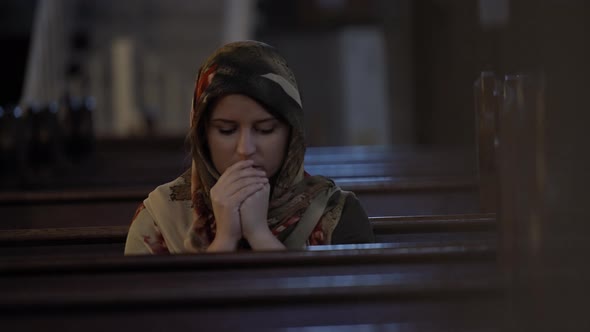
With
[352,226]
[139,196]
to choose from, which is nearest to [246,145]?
[352,226]

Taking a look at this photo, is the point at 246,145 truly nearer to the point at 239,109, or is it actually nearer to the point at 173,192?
the point at 239,109

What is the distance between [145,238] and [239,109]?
32 cm

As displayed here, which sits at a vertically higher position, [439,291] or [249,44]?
[249,44]

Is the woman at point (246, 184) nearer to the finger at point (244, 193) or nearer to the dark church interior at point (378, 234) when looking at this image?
the finger at point (244, 193)

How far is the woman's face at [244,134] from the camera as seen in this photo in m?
1.73

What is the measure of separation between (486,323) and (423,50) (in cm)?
972

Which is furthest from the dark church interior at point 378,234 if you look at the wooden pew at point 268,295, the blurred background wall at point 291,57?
the blurred background wall at point 291,57

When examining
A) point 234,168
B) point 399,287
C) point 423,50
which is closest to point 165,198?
point 234,168

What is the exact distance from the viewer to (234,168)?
5.68 feet

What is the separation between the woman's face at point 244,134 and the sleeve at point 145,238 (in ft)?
0.61

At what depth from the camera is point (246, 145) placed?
1726 millimetres

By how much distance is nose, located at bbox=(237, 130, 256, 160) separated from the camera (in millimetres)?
1726

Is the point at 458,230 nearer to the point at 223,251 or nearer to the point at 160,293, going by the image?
the point at 223,251

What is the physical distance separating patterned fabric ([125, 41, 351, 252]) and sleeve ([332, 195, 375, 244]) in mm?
13
